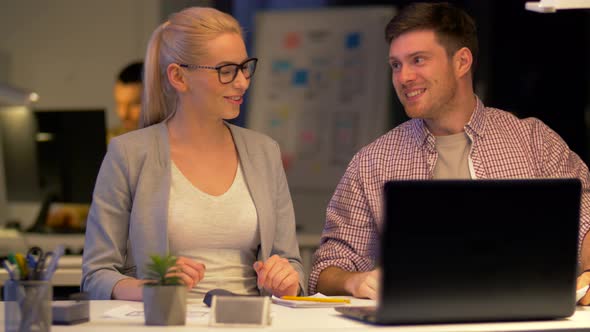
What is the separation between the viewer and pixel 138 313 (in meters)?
2.03

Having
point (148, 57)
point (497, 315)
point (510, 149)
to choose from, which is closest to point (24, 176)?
point (148, 57)

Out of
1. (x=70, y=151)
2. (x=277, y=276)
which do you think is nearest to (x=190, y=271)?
(x=277, y=276)

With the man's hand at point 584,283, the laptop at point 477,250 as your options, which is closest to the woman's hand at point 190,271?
the laptop at point 477,250

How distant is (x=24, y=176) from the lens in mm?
4438

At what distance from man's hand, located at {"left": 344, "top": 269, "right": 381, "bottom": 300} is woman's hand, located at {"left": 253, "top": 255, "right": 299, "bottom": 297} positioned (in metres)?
0.16

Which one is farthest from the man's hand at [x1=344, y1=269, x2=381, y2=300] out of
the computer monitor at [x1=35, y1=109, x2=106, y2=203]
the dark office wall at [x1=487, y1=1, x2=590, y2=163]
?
the dark office wall at [x1=487, y1=1, x2=590, y2=163]

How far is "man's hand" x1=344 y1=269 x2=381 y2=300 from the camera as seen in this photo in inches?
92.3

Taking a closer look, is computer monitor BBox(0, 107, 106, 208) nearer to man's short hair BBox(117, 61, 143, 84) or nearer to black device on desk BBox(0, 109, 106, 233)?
black device on desk BBox(0, 109, 106, 233)

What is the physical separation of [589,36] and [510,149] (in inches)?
128

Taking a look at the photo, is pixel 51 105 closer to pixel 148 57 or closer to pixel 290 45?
pixel 290 45

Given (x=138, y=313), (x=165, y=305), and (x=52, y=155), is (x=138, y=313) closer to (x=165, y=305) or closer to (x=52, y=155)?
(x=165, y=305)

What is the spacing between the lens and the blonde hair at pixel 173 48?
251 centimetres

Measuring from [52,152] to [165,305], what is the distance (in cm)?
261

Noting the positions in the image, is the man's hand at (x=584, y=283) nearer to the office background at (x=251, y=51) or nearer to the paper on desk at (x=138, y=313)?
the paper on desk at (x=138, y=313)
